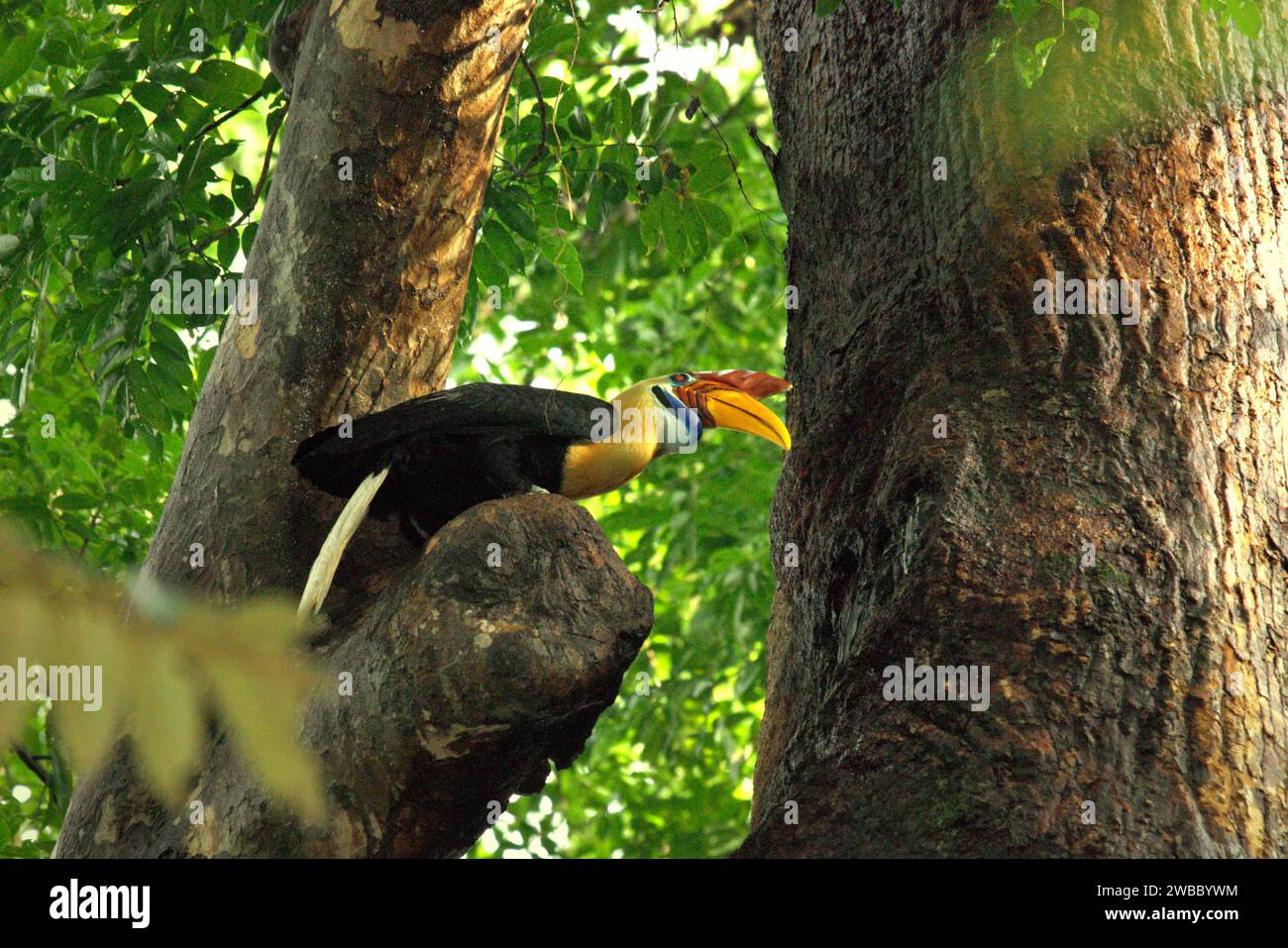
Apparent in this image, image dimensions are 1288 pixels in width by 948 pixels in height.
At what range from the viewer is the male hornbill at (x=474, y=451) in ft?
9.41

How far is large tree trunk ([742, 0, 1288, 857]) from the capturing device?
6.75ft

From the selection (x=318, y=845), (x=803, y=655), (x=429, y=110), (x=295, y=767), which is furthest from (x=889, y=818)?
(x=429, y=110)

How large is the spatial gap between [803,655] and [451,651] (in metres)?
0.82

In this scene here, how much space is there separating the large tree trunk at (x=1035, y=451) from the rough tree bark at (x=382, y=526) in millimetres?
526

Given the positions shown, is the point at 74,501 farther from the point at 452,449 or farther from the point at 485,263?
the point at 452,449

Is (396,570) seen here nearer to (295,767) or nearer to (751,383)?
(751,383)

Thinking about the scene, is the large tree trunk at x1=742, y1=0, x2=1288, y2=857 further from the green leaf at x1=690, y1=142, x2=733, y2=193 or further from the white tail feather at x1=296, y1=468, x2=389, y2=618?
the green leaf at x1=690, y1=142, x2=733, y2=193

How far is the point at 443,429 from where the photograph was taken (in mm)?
3053

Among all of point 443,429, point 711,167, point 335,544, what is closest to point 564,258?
point 711,167

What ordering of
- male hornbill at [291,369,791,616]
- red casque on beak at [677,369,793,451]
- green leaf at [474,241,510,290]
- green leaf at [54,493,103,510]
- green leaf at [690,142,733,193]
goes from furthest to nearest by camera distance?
green leaf at [690,142,733,193]
green leaf at [474,241,510,290]
green leaf at [54,493,103,510]
red casque on beak at [677,369,793,451]
male hornbill at [291,369,791,616]

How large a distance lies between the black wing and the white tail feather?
0.04m

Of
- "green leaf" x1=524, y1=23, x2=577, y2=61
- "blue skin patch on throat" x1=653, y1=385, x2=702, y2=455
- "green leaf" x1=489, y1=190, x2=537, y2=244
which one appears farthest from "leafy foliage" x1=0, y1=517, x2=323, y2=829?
"green leaf" x1=524, y1=23, x2=577, y2=61

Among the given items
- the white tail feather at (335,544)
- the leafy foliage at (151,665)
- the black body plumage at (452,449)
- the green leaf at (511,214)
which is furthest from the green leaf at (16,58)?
the leafy foliage at (151,665)

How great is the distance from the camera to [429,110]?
10.1 ft
